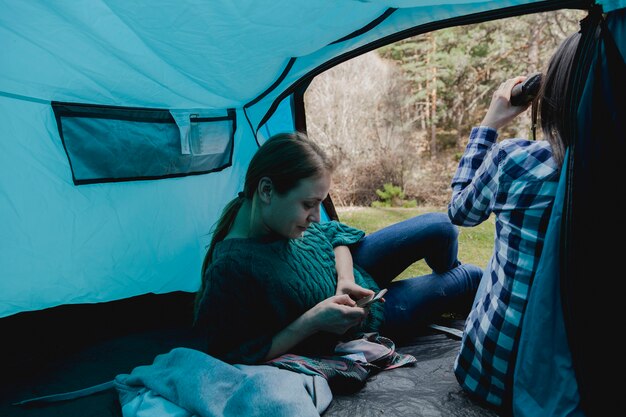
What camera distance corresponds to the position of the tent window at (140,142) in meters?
1.83

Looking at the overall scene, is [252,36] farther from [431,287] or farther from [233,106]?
[431,287]

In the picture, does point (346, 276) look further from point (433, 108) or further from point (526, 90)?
point (433, 108)

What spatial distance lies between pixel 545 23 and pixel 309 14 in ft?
23.7

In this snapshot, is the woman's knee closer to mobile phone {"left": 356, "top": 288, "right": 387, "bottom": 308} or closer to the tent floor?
the tent floor

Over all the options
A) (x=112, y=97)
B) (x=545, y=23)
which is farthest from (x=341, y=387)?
(x=545, y=23)

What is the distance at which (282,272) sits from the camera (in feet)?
4.13

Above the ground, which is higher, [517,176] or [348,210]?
[517,176]

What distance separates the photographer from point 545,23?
23.7ft

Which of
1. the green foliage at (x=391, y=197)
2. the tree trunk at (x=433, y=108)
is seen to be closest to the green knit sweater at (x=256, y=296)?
the green foliage at (x=391, y=197)

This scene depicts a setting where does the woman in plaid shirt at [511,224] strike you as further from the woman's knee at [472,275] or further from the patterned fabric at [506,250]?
the woman's knee at [472,275]

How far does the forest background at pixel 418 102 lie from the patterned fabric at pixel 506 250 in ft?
15.6

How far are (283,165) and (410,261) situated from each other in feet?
2.18

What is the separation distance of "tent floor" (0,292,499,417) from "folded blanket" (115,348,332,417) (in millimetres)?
108

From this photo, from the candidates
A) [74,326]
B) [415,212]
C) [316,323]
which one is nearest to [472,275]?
[316,323]
